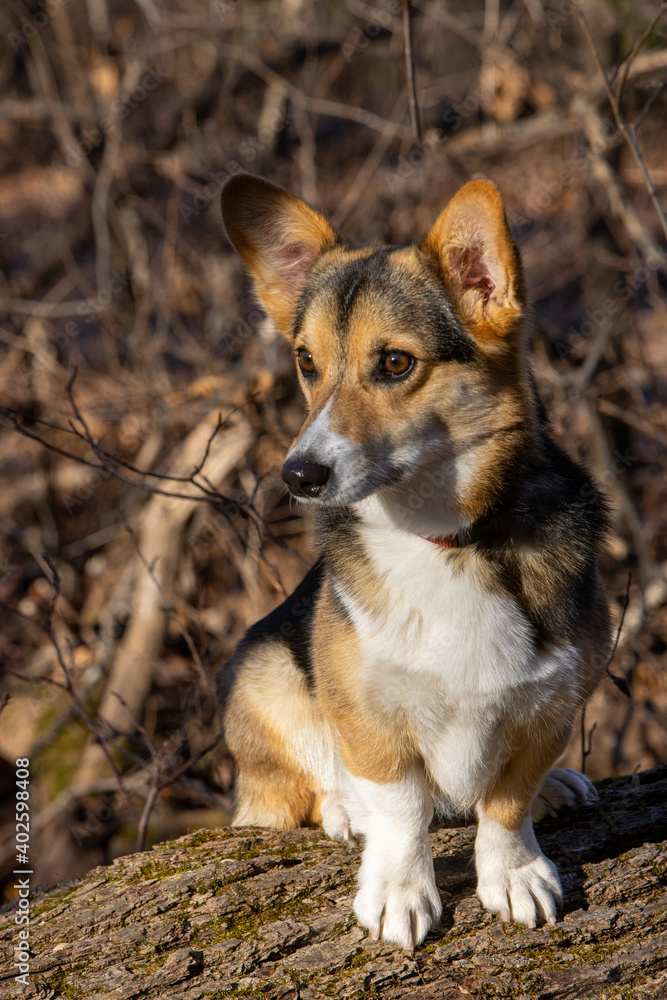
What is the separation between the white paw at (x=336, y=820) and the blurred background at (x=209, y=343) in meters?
1.58

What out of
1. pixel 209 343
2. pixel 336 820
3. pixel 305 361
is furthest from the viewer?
pixel 209 343

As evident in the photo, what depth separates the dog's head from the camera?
243 centimetres

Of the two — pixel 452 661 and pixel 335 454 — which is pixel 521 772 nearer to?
pixel 452 661

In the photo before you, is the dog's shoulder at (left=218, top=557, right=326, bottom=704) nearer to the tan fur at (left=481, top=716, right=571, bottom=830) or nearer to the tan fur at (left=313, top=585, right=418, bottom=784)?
the tan fur at (left=313, top=585, right=418, bottom=784)

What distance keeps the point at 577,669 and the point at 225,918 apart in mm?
1342

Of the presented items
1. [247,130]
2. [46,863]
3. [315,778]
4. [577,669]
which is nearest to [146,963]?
[315,778]

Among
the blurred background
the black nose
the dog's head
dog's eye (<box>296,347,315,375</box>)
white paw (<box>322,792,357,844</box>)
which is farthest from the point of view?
the blurred background

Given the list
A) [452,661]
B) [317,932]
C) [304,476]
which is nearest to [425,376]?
[304,476]

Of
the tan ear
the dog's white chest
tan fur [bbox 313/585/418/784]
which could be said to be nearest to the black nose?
the dog's white chest

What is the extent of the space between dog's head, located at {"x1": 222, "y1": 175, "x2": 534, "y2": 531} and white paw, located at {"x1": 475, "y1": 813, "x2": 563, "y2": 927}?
1020mm

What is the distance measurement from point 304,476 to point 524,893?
145 cm

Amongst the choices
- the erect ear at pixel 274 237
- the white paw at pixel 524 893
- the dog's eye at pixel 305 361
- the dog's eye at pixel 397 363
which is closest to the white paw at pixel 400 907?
the white paw at pixel 524 893

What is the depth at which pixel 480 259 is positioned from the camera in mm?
2629

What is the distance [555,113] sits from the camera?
6.47 metres
